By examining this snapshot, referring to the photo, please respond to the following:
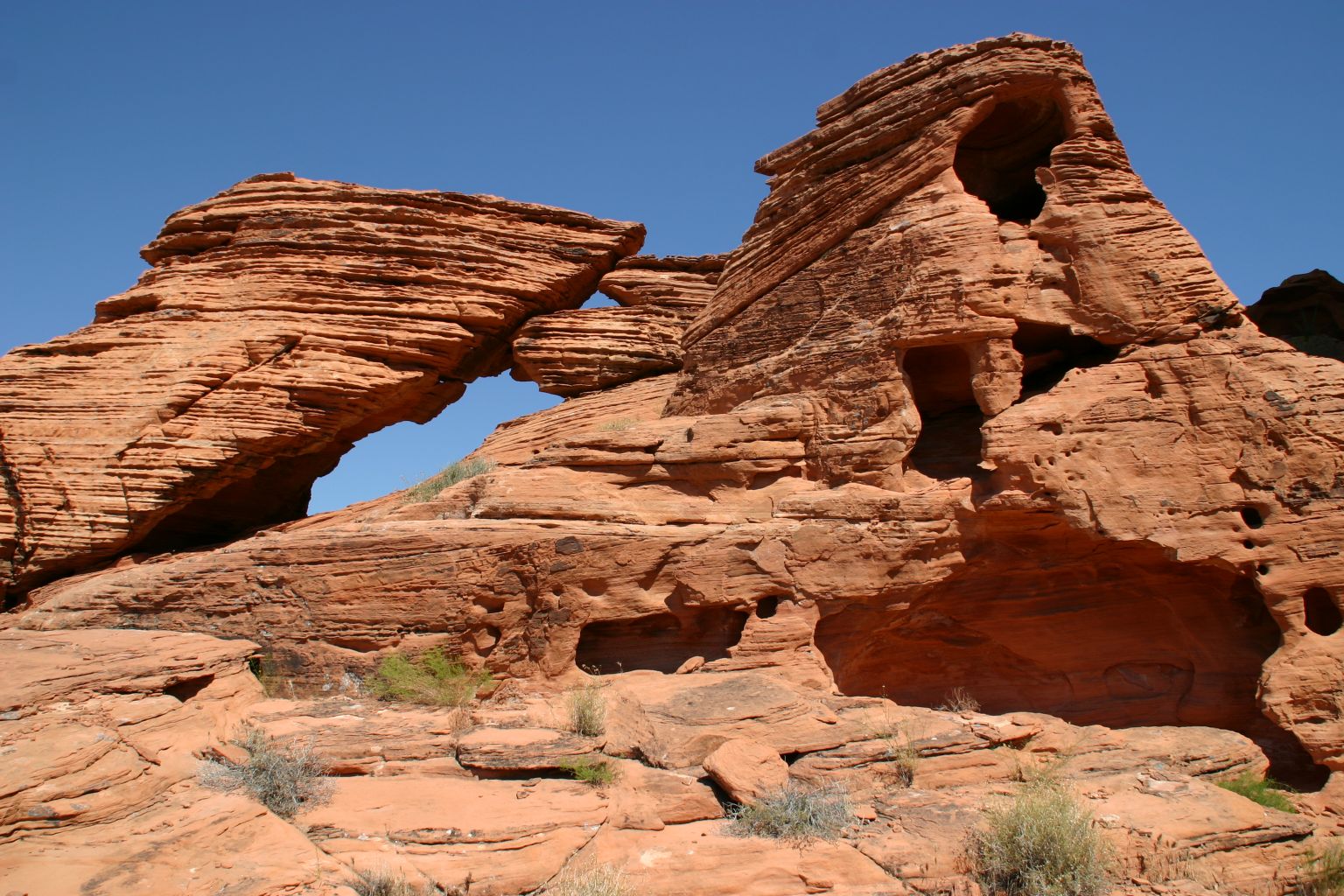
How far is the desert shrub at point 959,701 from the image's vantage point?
11.7 meters

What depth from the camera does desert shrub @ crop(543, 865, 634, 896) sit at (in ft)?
23.6

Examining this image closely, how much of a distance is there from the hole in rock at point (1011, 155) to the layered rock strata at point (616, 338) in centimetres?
499

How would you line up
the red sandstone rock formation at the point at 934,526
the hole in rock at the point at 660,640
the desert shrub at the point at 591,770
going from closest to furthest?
the desert shrub at the point at 591,770 → the red sandstone rock formation at the point at 934,526 → the hole in rock at the point at 660,640

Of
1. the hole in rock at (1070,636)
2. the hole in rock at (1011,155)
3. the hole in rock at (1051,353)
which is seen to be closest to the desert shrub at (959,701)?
the hole in rock at (1070,636)

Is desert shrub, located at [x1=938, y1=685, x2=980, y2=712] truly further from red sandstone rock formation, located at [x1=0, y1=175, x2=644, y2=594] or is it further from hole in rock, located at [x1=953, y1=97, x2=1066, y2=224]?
red sandstone rock formation, located at [x1=0, y1=175, x2=644, y2=594]

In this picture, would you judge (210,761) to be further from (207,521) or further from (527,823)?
(207,521)

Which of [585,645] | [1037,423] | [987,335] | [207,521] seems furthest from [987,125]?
[207,521]

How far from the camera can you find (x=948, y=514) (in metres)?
11.2

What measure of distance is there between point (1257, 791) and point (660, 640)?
20.1 feet

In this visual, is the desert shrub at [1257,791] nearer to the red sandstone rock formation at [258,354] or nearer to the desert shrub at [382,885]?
the desert shrub at [382,885]

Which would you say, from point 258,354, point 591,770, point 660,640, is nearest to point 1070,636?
point 660,640

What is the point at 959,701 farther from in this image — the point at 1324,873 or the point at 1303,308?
the point at 1303,308

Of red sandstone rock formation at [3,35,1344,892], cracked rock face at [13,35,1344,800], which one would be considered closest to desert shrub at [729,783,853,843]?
red sandstone rock formation at [3,35,1344,892]

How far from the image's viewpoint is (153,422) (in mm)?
14164
